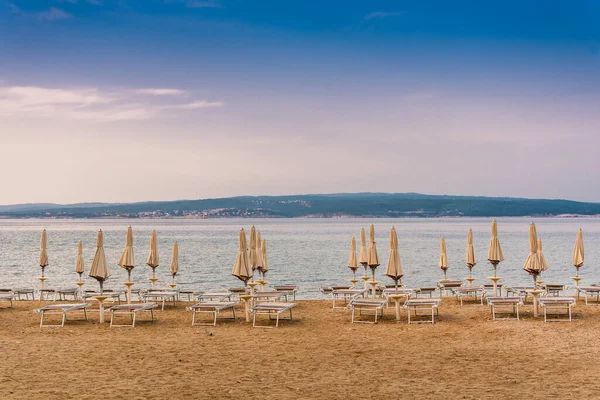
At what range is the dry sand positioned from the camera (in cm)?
937

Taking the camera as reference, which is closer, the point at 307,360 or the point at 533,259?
the point at 307,360

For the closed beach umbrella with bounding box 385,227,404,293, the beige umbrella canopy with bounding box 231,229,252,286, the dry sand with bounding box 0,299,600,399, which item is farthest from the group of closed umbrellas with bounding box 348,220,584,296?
the beige umbrella canopy with bounding box 231,229,252,286

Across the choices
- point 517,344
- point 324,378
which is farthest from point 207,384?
point 517,344

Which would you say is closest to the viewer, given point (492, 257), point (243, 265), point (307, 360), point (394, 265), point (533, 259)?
point (307, 360)

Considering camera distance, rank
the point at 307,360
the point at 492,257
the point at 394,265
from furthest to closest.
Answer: the point at 492,257 → the point at 394,265 → the point at 307,360

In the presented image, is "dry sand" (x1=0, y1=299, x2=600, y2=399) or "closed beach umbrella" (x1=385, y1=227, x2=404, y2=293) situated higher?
"closed beach umbrella" (x1=385, y1=227, x2=404, y2=293)

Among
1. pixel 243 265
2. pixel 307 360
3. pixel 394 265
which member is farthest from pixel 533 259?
pixel 307 360

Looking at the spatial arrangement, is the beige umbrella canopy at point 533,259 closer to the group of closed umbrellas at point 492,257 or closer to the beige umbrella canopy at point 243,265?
the group of closed umbrellas at point 492,257

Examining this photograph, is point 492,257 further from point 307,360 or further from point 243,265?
point 307,360

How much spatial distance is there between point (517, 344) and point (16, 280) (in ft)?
114

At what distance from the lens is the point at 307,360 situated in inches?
457

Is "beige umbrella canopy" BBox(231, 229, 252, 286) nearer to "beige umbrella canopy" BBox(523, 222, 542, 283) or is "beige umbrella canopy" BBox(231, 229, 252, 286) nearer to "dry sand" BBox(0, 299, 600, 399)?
"dry sand" BBox(0, 299, 600, 399)

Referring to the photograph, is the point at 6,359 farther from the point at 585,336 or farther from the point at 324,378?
the point at 585,336

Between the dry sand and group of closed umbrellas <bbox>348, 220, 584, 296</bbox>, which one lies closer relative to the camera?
the dry sand
